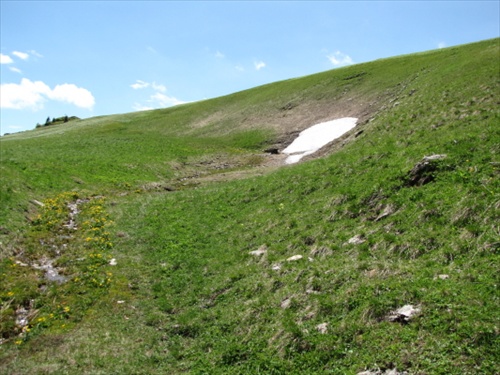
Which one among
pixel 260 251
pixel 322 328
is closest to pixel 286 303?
pixel 322 328

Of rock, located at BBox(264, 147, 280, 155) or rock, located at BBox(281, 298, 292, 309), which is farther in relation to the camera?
rock, located at BBox(264, 147, 280, 155)

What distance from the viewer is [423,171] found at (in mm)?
17922

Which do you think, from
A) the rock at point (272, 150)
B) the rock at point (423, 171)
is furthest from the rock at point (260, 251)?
the rock at point (272, 150)

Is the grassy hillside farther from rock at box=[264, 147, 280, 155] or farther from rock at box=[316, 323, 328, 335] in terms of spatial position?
Answer: rock at box=[264, 147, 280, 155]

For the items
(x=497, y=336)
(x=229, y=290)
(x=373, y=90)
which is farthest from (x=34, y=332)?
(x=373, y=90)

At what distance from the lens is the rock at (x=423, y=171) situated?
57.4 feet

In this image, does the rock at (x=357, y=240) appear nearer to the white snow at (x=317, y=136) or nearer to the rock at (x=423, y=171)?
the rock at (x=423, y=171)

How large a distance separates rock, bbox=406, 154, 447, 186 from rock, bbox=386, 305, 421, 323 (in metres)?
8.80

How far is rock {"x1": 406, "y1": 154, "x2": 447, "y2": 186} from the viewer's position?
17484 millimetres

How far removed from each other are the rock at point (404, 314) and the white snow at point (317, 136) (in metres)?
36.9

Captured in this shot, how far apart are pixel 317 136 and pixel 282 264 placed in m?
38.9

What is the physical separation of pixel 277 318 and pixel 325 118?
1988 inches

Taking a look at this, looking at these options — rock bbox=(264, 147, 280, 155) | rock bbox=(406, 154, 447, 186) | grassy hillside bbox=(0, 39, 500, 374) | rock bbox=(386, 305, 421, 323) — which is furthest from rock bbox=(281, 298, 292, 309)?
rock bbox=(264, 147, 280, 155)

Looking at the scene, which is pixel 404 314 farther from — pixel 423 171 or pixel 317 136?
pixel 317 136
